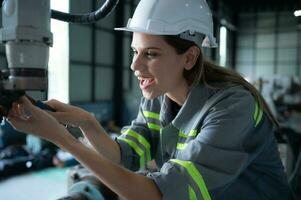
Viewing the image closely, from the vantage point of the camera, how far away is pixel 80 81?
502 centimetres

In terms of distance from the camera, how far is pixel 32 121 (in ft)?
2.27

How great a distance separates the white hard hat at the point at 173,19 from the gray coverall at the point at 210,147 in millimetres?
167

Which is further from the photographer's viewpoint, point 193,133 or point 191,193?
point 193,133

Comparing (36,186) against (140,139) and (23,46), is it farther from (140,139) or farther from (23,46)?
(23,46)

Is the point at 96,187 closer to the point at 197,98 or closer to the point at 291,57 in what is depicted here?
the point at 197,98

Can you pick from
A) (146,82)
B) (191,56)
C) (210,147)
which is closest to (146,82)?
(146,82)

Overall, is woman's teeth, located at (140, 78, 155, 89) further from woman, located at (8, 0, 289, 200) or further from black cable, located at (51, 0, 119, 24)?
black cable, located at (51, 0, 119, 24)

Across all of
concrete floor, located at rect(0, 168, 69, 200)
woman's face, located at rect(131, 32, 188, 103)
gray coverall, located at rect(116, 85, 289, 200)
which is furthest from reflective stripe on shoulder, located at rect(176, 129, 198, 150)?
concrete floor, located at rect(0, 168, 69, 200)

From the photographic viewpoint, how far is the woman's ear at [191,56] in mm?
987

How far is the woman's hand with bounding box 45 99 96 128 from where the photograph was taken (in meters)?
0.91

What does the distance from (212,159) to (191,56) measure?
32cm

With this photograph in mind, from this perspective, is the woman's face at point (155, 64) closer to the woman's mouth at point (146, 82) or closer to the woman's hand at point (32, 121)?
the woman's mouth at point (146, 82)

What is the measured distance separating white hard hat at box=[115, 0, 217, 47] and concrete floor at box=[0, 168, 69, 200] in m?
2.02

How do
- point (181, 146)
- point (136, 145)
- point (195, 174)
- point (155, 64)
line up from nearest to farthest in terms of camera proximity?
point (195, 174) < point (155, 64) < point (181, 146) < point (136, 145)
